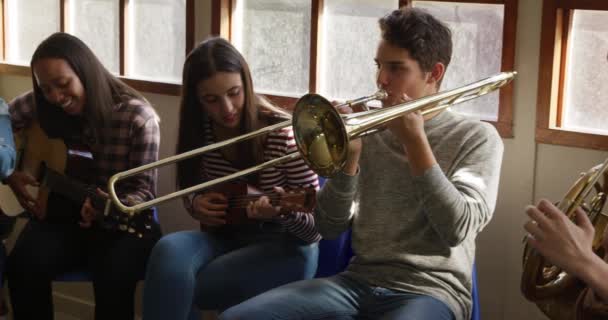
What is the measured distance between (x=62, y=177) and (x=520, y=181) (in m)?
1.38

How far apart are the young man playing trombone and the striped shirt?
166mm

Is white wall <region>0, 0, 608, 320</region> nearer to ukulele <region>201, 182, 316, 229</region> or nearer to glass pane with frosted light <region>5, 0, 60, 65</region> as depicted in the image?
ukulele <region>201, 182, 316, 229</region>

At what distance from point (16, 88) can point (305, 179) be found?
1.72 metres

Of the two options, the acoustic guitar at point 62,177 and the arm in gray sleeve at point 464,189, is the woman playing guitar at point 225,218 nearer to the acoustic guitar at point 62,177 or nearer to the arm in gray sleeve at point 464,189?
the acoustic guitar at point 62,177

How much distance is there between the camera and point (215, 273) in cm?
240

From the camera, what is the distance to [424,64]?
216 cm

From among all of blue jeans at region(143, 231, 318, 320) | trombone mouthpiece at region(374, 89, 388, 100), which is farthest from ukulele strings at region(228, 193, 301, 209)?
trombone mouthpiece at region(374, 89, 388, 100)

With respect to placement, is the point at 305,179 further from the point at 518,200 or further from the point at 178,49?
the point at 178,49

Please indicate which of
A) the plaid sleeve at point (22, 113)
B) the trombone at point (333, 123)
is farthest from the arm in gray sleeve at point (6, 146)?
the trombone at point (333, 123)

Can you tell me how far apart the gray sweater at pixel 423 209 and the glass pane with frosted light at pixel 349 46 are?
605 mm

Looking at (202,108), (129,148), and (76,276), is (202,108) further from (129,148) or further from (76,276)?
(76,276)

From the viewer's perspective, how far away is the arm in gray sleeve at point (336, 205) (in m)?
2.15

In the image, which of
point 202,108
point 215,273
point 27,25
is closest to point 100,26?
point 27,25

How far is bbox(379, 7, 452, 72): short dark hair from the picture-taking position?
214 cm
